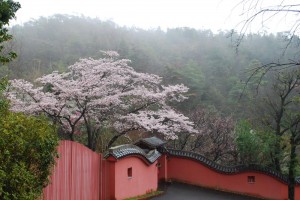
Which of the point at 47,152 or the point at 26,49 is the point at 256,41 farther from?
the point at 47,152

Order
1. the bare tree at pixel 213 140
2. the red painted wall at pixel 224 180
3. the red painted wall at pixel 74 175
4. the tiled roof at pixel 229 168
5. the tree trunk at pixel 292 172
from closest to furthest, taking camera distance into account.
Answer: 1. the red painted wall at pixel 74 175
2. the tree trunk at pixel 292 172
3. the tiled roof at pixel 229 168
4. the red painted wall at pixel 224 180
5. the bare tree at pixel 213 140

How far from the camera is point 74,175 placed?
9.10m

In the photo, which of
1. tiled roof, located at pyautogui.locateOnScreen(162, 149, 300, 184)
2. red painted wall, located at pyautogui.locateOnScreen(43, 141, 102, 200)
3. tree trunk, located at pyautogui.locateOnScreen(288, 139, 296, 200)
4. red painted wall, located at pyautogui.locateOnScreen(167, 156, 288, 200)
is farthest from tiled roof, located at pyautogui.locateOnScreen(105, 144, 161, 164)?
tree trunk, located at pyautogui.locateOnScreen(288, 139, 296, 200)

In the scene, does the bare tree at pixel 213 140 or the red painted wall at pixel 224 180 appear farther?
the bare tree at pixel 213 140

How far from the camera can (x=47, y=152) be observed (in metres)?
5.94

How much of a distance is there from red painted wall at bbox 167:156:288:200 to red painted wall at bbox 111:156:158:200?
2692 millimetres

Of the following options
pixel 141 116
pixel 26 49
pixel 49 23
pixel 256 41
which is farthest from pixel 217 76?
pixel 141 116

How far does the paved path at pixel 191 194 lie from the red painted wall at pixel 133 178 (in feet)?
2.19

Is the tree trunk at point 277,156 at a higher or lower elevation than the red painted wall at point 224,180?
higher

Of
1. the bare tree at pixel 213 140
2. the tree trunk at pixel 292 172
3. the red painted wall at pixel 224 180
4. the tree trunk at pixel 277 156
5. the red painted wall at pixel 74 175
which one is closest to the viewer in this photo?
the red painted wall at pixel 74 175

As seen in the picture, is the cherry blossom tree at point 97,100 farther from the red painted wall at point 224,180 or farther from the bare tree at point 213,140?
the bare tree at point 213,140

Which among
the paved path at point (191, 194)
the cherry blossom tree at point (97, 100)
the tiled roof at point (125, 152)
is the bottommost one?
the paved path at point (191, 194)

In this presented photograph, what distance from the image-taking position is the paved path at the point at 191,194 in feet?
44.0

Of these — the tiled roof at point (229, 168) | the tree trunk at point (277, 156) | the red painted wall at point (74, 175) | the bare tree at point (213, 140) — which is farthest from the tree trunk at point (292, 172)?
the red painted wall at point (74, 175)
